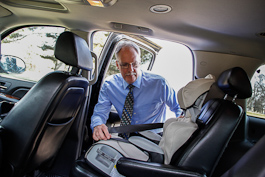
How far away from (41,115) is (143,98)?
1.07 metres

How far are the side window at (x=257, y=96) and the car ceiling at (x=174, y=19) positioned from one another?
0.87 feet

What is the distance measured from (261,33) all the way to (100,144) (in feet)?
5.17

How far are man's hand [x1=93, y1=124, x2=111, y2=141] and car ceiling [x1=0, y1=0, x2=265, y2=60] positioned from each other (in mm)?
1059

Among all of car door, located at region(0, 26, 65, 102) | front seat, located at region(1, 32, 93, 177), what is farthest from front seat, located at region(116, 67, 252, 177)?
car door, located at region(0, 26, 65, 102)

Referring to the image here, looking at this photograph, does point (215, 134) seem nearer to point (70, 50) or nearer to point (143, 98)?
point (143, 98)

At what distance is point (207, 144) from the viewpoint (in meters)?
1.25

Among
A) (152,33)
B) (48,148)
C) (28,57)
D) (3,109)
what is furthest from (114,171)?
(28,57)

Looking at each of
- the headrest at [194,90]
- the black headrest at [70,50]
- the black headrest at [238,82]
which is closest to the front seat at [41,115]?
the black headrest at [70,50]

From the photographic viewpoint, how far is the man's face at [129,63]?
6.59ft

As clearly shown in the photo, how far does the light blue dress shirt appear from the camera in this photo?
2.05 m

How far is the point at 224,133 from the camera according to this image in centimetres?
125

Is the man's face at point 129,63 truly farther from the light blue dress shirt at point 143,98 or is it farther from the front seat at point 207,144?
the front seat at point 207,144

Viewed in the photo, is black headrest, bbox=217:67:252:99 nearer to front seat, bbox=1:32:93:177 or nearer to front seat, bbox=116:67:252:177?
front seat, bbox=116:67:252:177

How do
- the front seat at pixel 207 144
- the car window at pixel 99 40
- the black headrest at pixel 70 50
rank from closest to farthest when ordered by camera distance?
the front seat at pixel 207 144 → the black headrest at pixel 70 50 → the car window at pixel 99 40
